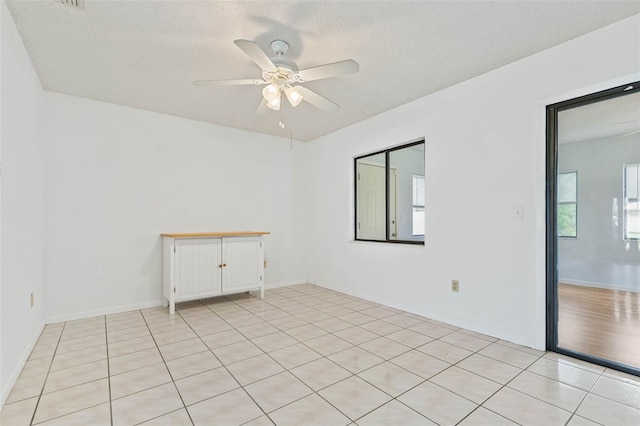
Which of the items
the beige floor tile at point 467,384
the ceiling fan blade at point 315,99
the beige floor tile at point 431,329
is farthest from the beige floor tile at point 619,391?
the ceiling fan blade at point 315,99

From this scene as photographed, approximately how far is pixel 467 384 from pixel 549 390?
0.46 metres

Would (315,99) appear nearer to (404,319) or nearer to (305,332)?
(305,332)

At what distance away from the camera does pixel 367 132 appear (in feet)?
13.2

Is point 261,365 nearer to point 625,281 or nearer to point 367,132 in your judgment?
point 625,281

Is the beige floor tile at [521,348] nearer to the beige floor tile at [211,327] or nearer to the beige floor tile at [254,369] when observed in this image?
the beige floor tile at [254,369]

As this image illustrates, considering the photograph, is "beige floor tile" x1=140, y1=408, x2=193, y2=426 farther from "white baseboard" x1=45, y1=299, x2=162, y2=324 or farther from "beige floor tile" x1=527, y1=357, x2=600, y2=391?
"white baseboard" x1=45, y1=299, x2=162, y2=324

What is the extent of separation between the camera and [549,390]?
6.07 ft

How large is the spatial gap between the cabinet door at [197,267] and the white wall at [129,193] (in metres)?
0.47

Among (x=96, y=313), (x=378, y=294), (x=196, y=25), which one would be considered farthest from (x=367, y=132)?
(x=96, y=313)

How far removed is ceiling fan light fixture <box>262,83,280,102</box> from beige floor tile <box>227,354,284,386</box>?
1.99 metres

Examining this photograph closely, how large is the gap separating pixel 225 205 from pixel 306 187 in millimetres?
1404

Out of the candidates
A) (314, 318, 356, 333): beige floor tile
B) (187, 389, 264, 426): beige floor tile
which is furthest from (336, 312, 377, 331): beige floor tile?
(187, 389, 264, 426): beige floor tile

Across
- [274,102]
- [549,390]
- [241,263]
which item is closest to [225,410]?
[549,390]

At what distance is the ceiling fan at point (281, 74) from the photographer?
197 centimetres
